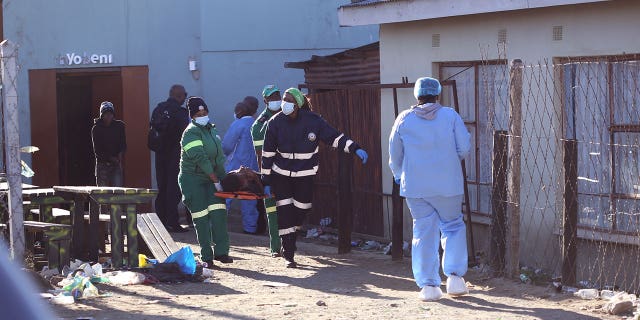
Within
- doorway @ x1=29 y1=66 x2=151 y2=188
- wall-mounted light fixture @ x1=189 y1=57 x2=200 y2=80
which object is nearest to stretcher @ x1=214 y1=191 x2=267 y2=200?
doorway @ x1=29 y1=66 x2=151 y2=188

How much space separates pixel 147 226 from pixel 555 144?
4120 millimetres

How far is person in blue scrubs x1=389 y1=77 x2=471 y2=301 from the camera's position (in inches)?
322

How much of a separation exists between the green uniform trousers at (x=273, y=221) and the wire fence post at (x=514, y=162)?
111 inches

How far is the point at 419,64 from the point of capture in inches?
460

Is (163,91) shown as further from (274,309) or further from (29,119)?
(274,309)

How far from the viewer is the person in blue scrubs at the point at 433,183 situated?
8188mm

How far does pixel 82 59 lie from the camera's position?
16.5 m

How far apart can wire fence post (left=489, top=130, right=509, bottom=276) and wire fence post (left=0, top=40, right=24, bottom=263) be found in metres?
3.98

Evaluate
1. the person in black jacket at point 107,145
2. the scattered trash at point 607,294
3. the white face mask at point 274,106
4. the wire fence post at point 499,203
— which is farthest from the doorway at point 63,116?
the scattered trash at point 607,294

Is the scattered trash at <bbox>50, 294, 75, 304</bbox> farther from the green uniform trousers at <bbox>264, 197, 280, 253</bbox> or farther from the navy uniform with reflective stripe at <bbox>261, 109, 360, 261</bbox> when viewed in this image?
the green uniform trousers at <bbox>264, 197, 280, 253</bbox>

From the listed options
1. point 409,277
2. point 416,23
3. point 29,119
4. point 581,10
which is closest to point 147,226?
point 409,277

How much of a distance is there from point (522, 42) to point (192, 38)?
8051mm

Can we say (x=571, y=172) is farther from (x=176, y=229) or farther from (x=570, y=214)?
(x=176, y=229)

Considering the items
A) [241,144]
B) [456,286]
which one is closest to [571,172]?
[456,286]
